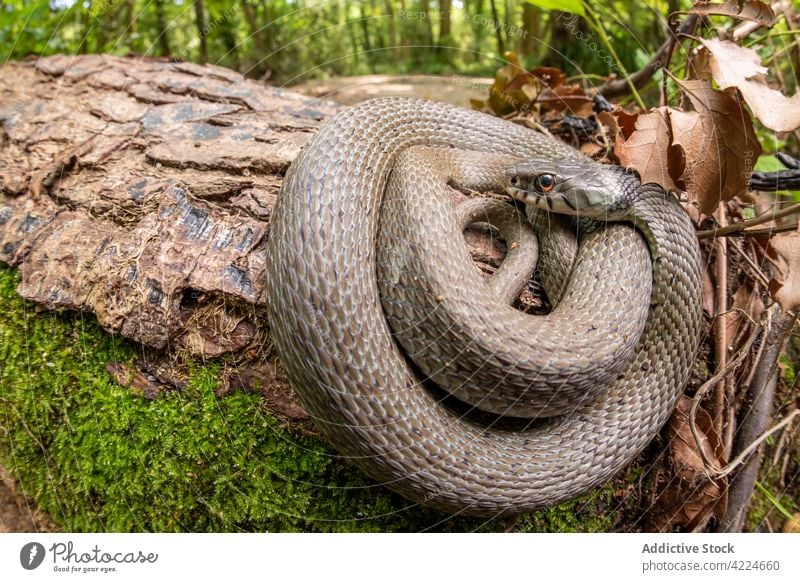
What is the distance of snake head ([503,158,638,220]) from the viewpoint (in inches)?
97.5

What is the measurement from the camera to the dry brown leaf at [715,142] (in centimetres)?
216

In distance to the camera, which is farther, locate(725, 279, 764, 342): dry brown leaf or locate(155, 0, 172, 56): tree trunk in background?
locate(155, 0, 172, 56): tree trunk in background

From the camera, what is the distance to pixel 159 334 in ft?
7.72

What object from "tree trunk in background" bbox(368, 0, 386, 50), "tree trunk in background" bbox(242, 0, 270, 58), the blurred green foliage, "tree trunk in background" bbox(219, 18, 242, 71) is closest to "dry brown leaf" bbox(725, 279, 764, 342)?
the blurred green foliage

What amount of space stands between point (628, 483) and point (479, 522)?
2.71 feet

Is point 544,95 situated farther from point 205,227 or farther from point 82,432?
point 82,432

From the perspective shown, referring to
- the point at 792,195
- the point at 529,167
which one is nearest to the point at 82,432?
the point at 529,167

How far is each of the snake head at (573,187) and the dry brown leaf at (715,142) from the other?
0.34 meters

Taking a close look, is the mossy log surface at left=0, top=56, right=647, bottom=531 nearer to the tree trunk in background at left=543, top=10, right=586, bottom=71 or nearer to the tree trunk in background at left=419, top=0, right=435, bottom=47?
the tree trunk in background at left=419, top=0, right=435, bottom=47

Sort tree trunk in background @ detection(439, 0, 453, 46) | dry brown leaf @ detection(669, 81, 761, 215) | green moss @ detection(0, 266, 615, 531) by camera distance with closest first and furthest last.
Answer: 1. dry brown leaf @ detection(669, 81, 761, 215)
2. green moss @ detection(0, 266, 615, 531)
3. tree trunk in background @ detection(439, 0, 453, 46)

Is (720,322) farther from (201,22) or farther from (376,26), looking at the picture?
(201,22)
